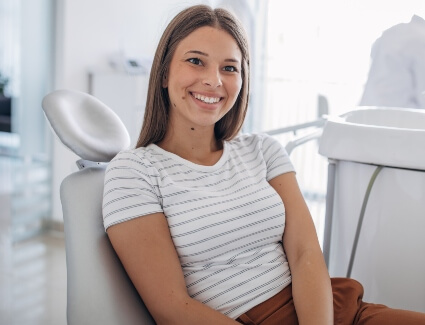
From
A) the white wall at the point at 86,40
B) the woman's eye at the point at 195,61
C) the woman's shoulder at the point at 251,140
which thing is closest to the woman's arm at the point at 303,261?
the woman's shoulder at the point at 251,140

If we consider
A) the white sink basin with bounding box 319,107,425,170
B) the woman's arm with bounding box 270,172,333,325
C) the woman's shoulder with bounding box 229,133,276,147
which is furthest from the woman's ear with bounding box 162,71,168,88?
the white sink basin with bounding box 319,107,425,170

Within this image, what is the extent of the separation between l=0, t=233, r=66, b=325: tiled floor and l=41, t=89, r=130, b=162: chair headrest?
1160 mm

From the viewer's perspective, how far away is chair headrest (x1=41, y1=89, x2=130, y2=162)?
128 cm

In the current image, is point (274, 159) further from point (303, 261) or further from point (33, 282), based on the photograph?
point (33, 282)

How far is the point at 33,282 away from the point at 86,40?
132cm

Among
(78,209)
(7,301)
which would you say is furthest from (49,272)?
(78,209)

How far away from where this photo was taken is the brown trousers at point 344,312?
1186 mm

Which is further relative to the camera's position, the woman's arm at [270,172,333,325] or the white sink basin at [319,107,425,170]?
the white sink basin at [319,107,425,170]

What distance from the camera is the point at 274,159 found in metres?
1.39

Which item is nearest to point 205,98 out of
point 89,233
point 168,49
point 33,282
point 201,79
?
point 201,79

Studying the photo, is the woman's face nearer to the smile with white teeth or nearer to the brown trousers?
the smile with white teeth

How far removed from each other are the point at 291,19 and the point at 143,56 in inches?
36.0

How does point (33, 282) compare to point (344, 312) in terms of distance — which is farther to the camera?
point (33, 282)

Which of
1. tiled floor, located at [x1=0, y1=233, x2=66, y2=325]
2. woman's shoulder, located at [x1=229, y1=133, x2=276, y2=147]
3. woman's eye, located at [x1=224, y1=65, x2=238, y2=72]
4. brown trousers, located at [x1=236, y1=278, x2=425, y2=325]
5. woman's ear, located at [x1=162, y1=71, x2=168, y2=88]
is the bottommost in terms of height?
tiled floor, located at [x1=0, y1=233, x2=66, y2=325]
